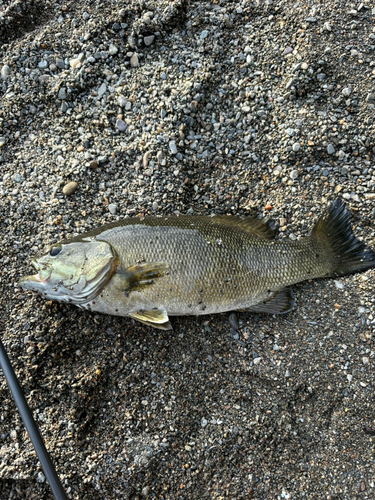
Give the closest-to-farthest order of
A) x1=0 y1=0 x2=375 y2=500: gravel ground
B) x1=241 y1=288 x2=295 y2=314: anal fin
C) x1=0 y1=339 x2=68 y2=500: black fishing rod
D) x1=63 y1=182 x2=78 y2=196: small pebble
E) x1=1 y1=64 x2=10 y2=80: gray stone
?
x1=0 y1=339 x2=68 y2=500: black fishing rod, x1=0 y1=0 x2=375 y2=500: gravel ground, x1=241 y1=288 x2=295 y2=314: anal fin, x1=63 y1=182 x2=78 y2=196: small pebble, x1=1 y1=64 x2=10 y2=80: gray stone

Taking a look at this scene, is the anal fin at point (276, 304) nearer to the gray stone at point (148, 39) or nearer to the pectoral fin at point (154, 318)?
the pectoral fin at point (154, 318)

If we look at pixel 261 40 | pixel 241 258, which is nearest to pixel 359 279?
pixel 241 258

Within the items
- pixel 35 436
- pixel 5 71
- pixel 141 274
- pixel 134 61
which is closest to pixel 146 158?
pixel 134 61

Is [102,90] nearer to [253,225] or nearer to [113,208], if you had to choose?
[113,208]

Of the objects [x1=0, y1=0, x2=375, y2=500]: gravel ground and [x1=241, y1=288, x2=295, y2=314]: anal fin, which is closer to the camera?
[x1=0, y1=0, x2=375, y2=500]: gravel ground

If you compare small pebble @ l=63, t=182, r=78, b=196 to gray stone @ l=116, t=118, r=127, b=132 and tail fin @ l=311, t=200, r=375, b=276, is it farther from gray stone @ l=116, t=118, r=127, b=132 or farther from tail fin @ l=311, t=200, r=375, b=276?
tail fin @ l=311, t=200, r=375, b=276

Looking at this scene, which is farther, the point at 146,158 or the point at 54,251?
the point at 146,158

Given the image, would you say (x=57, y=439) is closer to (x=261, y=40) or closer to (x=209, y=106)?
(x=209, y=106)

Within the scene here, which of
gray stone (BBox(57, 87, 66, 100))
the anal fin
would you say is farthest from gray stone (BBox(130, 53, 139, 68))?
the anal fin
